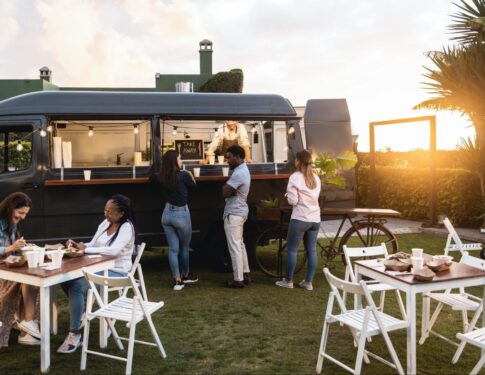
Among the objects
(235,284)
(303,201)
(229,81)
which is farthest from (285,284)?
(229,81)

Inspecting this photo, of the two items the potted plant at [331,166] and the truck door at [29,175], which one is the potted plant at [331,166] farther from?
the truck door at [29,175]

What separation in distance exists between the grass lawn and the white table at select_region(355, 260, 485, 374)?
49 centimetres

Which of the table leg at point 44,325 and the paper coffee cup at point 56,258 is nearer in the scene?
the table leg at point 44,325

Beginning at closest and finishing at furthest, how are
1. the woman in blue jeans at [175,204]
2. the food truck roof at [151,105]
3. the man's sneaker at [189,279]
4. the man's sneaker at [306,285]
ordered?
1. the woman in blue jeans at [175,204]
2. the man's sneaker at [306,285]
3. the man's sneaker at [189,279]
4. the food truck roof at [151,105]

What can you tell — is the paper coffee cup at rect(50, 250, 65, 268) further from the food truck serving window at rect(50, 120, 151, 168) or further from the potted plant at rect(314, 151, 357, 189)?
the potted plant at rect(314, 151, 357, 189)

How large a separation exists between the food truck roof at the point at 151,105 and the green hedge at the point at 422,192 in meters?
5.31

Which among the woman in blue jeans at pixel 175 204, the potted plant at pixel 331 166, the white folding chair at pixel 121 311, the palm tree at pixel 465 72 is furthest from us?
the palm tree at pixel 465 72

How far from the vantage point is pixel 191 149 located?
307 inches

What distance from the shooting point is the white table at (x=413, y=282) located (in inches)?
150

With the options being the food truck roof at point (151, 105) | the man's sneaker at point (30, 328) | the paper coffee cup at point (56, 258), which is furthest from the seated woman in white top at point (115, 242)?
the food truck roof at point (151, 105)

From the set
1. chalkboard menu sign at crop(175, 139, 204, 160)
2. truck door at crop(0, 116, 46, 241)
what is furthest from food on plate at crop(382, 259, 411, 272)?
truck door at crop(0, 116, 46, 241)

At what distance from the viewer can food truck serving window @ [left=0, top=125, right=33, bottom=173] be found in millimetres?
7031

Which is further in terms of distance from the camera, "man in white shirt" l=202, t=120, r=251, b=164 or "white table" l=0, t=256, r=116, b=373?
"man in white shirt" l=202, t=120, r=251, b=164

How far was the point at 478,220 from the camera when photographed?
450 inches
